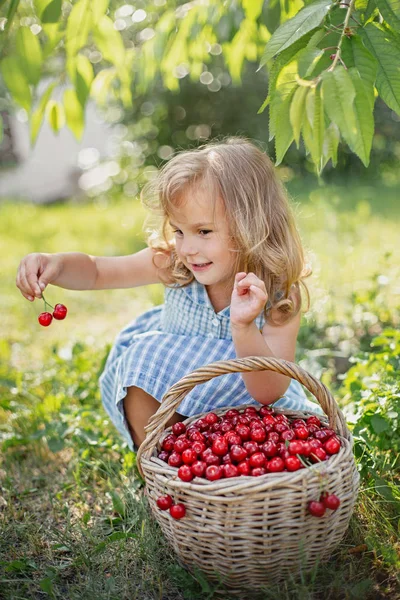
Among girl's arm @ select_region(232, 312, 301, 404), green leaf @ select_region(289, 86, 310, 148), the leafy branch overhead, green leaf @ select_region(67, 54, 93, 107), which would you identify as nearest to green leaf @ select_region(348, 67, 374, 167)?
the leafy branch overhead

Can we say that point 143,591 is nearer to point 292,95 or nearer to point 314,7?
point 292,95

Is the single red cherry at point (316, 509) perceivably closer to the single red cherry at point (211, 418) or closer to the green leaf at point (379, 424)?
the single red cherry at point (211, 418)

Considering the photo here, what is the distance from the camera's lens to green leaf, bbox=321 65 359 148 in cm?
111

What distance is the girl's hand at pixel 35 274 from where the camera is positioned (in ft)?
6.41

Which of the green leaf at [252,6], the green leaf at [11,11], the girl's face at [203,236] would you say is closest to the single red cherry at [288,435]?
the girl's face at [203,236]

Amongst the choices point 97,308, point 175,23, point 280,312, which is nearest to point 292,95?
point 280,312

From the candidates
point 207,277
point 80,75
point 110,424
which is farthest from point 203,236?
point 110,424

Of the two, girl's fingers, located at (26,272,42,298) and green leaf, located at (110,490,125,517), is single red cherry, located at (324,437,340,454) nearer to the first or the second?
green leaf, located at (110,490,125,517)

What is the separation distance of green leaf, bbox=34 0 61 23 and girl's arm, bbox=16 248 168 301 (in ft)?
2.17

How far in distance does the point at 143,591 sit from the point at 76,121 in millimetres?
1361

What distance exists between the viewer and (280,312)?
2.01m

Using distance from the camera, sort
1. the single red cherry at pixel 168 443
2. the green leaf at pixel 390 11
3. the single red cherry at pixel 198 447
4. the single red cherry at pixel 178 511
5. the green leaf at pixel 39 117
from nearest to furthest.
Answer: the green leaf at pixel 390 11
the single red cherry at pixel 178 511
the single red cherry at pixel 198 447
the single red cherry at pixel 168 443
the green leaf at pixel 39 117

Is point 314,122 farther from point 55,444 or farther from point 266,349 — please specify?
point 55,444

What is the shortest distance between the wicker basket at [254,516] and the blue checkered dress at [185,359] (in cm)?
38
